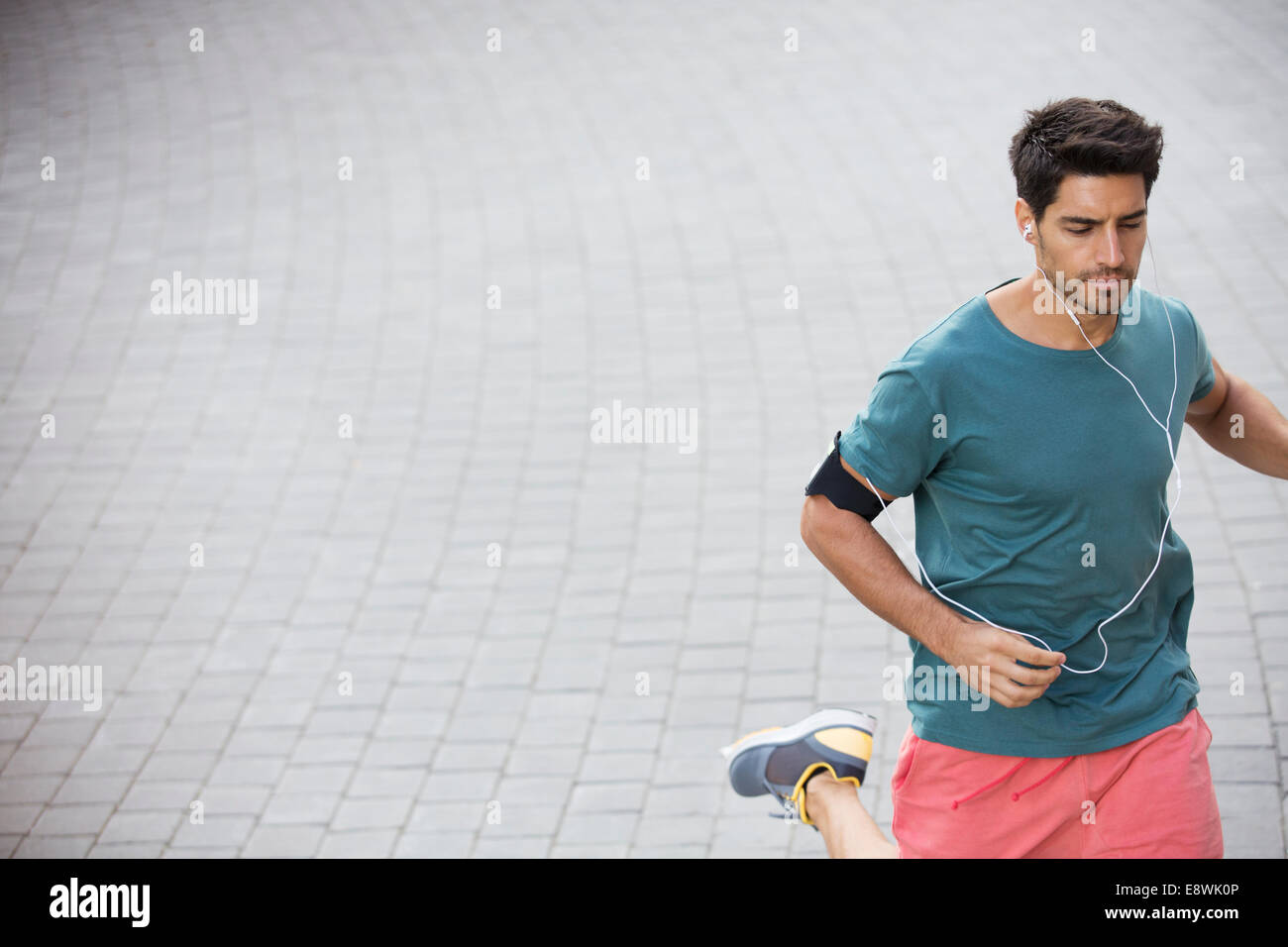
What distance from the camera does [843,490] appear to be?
9.36 feet

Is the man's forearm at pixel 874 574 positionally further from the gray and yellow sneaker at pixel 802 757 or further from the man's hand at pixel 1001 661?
the gray and yellow sneaker at pixel 802 757

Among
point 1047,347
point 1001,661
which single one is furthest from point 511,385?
point 1001,661

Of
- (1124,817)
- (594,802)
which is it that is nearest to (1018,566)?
(1124,817)

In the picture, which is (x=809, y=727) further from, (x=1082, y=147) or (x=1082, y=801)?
(x=1082, y=147)

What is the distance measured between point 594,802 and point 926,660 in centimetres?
187

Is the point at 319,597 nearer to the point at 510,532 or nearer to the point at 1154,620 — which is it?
the point at 510,532

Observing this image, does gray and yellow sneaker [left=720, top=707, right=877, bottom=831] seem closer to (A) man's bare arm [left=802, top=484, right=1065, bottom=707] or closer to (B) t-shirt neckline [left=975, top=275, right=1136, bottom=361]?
(A) man's bare arm [left=802, top=484, right=1065, bottom=707]

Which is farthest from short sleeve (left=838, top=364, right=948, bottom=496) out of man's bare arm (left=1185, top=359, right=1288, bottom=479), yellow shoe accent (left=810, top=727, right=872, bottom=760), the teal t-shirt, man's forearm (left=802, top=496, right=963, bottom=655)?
yellow shoe accent (left=810, top=727, right=872, bottom=760)

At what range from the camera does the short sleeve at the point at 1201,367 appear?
116 inches

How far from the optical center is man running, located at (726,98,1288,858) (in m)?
2.67

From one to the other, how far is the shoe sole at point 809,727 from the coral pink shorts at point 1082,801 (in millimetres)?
561

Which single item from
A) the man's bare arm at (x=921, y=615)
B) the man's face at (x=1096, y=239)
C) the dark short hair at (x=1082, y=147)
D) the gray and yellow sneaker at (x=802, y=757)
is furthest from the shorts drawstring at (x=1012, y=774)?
the dark short hair at (x=1082, y=147)

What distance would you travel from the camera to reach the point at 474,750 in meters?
4.79

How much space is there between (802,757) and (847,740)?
0.42 ft
